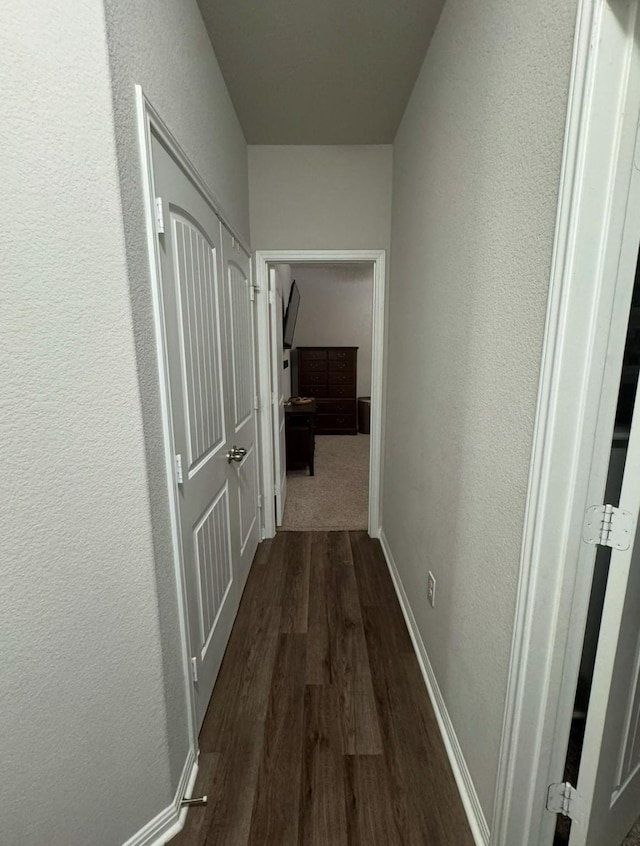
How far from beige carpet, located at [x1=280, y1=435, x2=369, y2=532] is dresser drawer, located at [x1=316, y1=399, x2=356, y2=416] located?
0.86m

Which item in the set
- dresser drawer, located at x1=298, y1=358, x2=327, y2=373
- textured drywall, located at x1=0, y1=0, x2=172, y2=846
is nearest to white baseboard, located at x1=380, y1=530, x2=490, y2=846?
textured drywall, located at x1=0, y1=0, x2=172, y2=846

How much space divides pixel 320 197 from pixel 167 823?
9.55ft

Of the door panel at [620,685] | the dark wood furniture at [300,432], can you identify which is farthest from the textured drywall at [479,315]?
the dark wood furniture at [300,432]

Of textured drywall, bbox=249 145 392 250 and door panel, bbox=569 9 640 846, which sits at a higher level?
textured drywall, bbox=249 145 392 250

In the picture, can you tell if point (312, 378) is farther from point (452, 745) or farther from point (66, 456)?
point (66, 456)

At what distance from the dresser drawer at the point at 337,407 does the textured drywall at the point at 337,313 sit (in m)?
0.52

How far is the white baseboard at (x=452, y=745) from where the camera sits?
1.09m

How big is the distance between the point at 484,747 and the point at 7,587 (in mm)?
1278

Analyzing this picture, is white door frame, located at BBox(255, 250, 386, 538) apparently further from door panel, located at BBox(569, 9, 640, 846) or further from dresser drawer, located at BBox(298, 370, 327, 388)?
dresser drawer, located at BBox(298, 370, 327, 388)

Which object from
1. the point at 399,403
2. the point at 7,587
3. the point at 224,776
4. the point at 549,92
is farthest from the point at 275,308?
the point at 224,776

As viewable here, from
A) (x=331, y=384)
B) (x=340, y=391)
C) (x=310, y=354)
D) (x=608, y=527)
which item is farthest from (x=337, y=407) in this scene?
(x=608, y=527)

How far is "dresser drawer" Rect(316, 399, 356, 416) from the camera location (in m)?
5.96

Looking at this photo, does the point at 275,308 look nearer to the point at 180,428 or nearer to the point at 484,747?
the point at 180,428

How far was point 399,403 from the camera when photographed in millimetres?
2180
